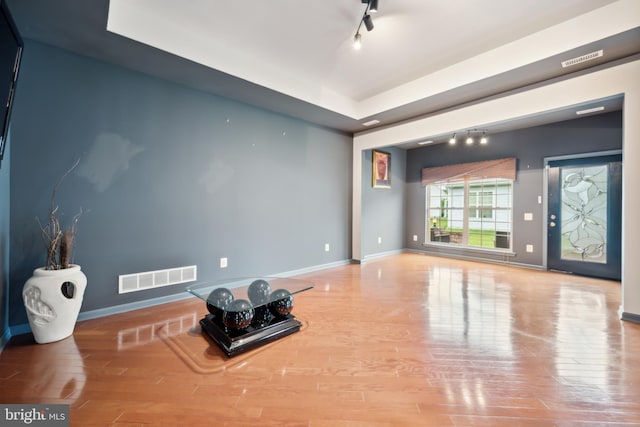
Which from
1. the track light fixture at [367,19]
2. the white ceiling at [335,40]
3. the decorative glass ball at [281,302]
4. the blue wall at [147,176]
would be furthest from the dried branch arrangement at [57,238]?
the track light fixture at [367,19]

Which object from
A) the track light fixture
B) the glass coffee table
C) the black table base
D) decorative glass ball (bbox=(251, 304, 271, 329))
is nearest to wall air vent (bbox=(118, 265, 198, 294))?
the glass coffee table

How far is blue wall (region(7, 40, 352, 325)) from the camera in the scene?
233 centimetres

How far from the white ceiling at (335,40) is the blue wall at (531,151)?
226 cm

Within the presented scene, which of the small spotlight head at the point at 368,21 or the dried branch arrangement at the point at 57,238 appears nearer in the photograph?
the dried branch arrangement at the point at 57,238

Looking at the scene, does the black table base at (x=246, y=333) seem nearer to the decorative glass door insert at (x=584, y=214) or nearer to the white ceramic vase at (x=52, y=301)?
the white ceramic vase at (x=52, y=301)

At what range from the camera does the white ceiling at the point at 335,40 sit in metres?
2.23

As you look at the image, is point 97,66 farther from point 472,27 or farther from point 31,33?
point 472,27

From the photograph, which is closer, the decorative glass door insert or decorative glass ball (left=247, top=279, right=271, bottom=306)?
decorative glass ball (left=247, top=279, right=271, bottom=306)

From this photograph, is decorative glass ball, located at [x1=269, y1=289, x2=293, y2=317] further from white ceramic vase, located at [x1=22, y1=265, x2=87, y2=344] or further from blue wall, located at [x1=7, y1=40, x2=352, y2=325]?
white ceramic vase, located at [x1=22, y1=265, x2=87, y2=344]

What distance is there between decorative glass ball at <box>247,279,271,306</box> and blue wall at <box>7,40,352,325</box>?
1.27 meters

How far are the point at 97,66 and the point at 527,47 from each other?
14.4 ft

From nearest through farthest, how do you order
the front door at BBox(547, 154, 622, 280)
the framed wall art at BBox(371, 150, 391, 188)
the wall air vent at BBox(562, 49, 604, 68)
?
1. the wall air vent at BBox(562, 49, 604, 68)
2. the front door at BBox(547, 154, 622, 280)
3. the framed wall art at BBox(371, 150, 391, 188)

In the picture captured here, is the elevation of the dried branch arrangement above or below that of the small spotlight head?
below

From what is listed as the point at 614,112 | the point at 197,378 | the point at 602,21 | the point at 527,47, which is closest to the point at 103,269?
the point at 197,378
